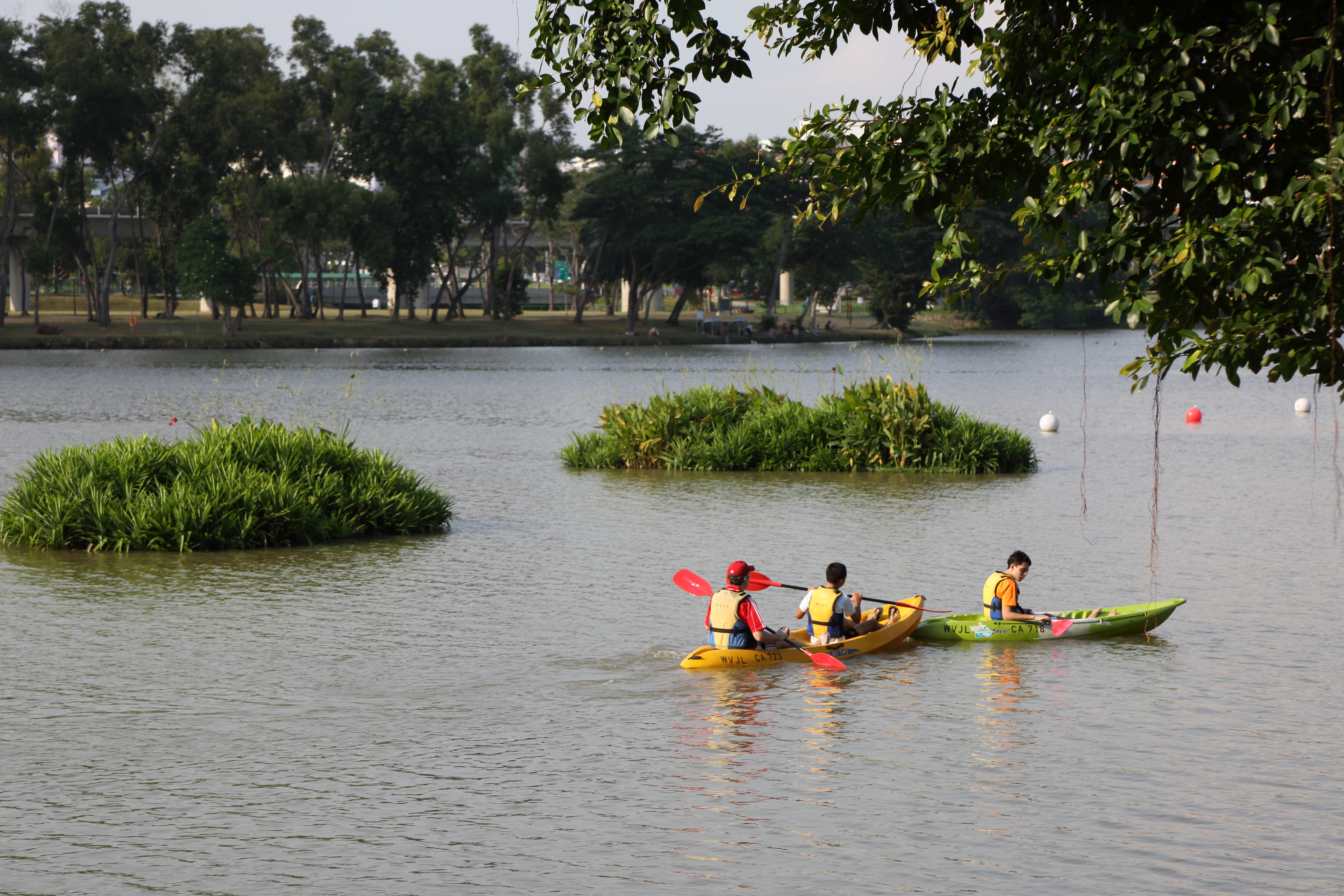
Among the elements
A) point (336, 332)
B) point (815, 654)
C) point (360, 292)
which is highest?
point (360, 292)

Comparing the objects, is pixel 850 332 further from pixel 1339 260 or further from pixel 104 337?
pixel 1339 260

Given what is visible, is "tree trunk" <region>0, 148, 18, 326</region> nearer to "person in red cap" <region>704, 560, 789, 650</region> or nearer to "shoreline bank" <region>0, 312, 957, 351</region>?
"shoreline bank" <region>0, 312, 957, 351</region>

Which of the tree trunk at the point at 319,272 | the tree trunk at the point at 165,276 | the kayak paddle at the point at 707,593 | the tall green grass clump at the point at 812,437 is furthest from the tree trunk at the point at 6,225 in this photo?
the kayak paddle at the point at 707,593

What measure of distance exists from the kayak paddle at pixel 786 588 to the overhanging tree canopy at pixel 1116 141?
611 centimetres

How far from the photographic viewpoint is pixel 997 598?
44.7 feet

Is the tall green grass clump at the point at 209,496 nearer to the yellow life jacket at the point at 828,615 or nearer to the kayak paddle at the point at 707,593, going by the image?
the kayak paddle at the point at 707,593

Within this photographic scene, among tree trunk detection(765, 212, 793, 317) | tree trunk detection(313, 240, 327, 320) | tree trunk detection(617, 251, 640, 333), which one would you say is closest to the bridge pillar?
tree trunk detection(313, 240, 327, 320)

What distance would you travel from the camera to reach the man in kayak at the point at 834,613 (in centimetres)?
1301

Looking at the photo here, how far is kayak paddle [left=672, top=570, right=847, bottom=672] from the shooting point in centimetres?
1272

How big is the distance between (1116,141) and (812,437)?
2244cm

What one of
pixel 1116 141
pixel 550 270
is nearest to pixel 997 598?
pixel 1116 141

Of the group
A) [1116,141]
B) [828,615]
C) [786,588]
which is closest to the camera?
[1116,141]

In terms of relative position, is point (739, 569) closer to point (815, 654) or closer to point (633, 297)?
point (815, 654)

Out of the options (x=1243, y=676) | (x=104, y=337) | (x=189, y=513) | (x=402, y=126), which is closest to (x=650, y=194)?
(x=402, y=126)
